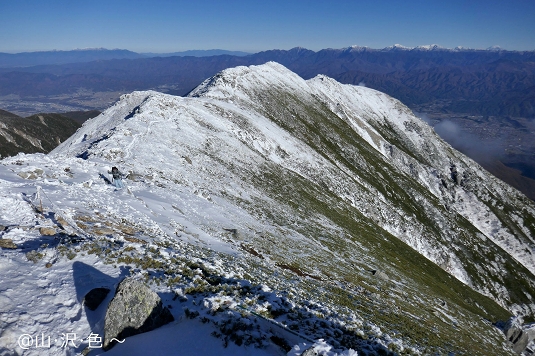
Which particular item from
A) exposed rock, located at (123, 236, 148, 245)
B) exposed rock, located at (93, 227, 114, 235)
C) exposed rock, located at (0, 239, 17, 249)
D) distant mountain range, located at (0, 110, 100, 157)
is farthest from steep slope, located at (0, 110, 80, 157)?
exposed rock, located at (123, 236, 148, 245)

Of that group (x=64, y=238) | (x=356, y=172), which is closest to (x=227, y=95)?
(x=356, y=172)

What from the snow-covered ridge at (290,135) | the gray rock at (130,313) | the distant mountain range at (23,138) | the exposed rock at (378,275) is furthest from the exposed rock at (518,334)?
the distant mountain range at (23,138)

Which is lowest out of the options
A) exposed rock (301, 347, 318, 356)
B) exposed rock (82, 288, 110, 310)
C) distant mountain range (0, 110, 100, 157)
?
distant mountain range (0, 110, 100, 157)

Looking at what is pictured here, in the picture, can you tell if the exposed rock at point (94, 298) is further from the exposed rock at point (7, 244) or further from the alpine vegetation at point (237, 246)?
the exposed rock at point (7, 244)

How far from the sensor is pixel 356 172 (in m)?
86.6

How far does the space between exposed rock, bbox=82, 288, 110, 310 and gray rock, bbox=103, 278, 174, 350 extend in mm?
1803

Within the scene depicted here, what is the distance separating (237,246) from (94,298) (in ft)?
47.1

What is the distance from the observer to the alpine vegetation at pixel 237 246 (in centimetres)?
1102

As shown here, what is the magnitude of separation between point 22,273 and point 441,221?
102 m

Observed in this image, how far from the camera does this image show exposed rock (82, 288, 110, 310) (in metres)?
11.1

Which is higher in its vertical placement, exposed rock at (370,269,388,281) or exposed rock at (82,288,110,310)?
exposed rock at (82,288,110,310)

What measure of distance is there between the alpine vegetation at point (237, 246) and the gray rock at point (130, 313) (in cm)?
12

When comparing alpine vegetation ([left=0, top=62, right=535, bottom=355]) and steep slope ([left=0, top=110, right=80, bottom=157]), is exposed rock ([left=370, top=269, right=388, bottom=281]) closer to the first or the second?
alpine vegetation ([left=0, top=62, right=535, bottom=355])

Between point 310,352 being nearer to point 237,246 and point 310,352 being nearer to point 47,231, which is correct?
point 47,231
